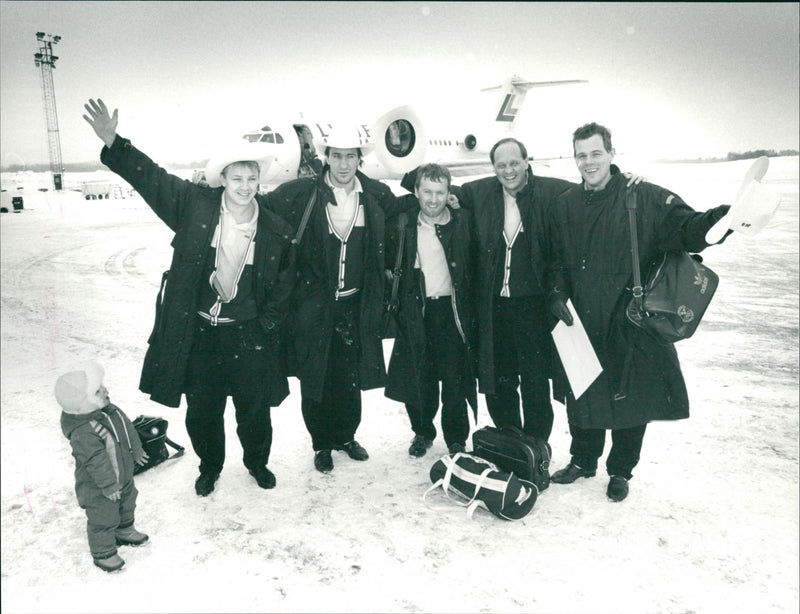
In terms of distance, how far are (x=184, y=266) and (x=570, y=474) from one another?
100 inches

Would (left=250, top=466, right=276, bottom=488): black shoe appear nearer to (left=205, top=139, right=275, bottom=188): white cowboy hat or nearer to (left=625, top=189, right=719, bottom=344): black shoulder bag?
(left=205, top=139, right=275, bottom=188): white cowboy hat

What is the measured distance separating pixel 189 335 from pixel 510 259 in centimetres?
187

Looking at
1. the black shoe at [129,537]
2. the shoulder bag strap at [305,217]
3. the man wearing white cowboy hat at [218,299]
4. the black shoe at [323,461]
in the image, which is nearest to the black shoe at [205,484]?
the man wearing white cowboy hat at [218,299]

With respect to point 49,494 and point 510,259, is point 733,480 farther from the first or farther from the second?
point 49,494

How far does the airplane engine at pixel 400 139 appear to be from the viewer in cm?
367

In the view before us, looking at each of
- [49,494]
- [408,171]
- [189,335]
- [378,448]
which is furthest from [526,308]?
[49,494]

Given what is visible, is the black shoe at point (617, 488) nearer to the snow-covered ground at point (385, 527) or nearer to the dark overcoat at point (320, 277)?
the snow-covered ground at point (385, 527)

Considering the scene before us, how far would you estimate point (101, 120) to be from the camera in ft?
8.32

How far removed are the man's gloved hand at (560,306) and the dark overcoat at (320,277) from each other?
1.02 meters

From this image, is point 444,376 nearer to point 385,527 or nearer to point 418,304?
point 418,304

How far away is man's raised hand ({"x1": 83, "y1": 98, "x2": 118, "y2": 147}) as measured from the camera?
2.50m

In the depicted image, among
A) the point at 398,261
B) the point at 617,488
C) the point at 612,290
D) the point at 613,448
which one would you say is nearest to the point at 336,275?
the point at 398,261

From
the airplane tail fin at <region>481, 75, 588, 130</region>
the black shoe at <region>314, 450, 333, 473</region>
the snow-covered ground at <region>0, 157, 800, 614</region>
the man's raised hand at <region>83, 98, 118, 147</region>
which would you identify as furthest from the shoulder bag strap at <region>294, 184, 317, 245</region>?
the airplane tail fin at <region>481, 75, 588, 130</region>

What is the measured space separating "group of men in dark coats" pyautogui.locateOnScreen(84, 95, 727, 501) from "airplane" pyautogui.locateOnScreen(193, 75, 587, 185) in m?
0.34
